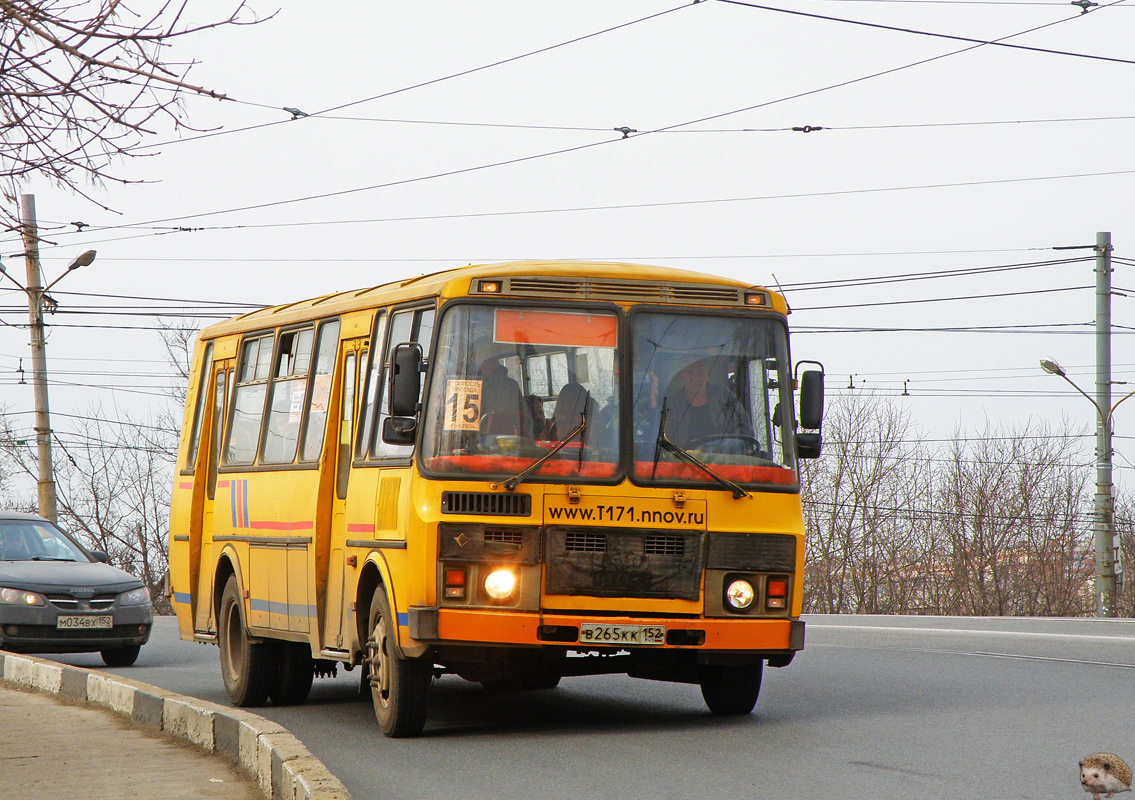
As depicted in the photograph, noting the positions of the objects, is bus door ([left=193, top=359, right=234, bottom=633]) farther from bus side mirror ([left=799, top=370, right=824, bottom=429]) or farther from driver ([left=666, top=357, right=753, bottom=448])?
bus side mirror ([left=799, top=370, right=824, bottom=429])

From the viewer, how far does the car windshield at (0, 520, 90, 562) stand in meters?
17.3

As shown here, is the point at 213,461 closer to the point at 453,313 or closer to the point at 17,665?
the point at 17,665

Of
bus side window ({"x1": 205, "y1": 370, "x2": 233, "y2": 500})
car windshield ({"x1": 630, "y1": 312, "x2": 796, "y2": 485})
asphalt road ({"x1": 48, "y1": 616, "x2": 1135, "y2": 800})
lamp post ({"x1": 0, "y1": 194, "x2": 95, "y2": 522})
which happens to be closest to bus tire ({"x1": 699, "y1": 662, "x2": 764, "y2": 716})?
asphalt road ({"x1": 48, "y1": 616, "x2": 1135, "y2": 800})

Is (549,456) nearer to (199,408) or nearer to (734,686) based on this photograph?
(734,686)

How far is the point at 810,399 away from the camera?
9.97 m

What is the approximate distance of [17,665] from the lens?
13828mm

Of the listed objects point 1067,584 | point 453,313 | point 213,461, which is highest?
point 453,313

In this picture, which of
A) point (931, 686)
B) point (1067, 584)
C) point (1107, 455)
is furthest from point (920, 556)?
point (931, 686)

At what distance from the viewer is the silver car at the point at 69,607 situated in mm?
16062

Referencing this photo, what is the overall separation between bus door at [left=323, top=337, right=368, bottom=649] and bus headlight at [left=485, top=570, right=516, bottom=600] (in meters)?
1.65

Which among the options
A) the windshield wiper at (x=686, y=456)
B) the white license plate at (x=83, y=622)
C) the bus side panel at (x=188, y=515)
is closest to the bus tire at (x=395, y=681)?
the windshield wiper at (x=686, y=456)

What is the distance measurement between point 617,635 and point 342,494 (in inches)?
99.0

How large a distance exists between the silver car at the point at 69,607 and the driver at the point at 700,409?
9.02 m

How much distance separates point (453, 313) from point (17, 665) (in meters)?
6.81
